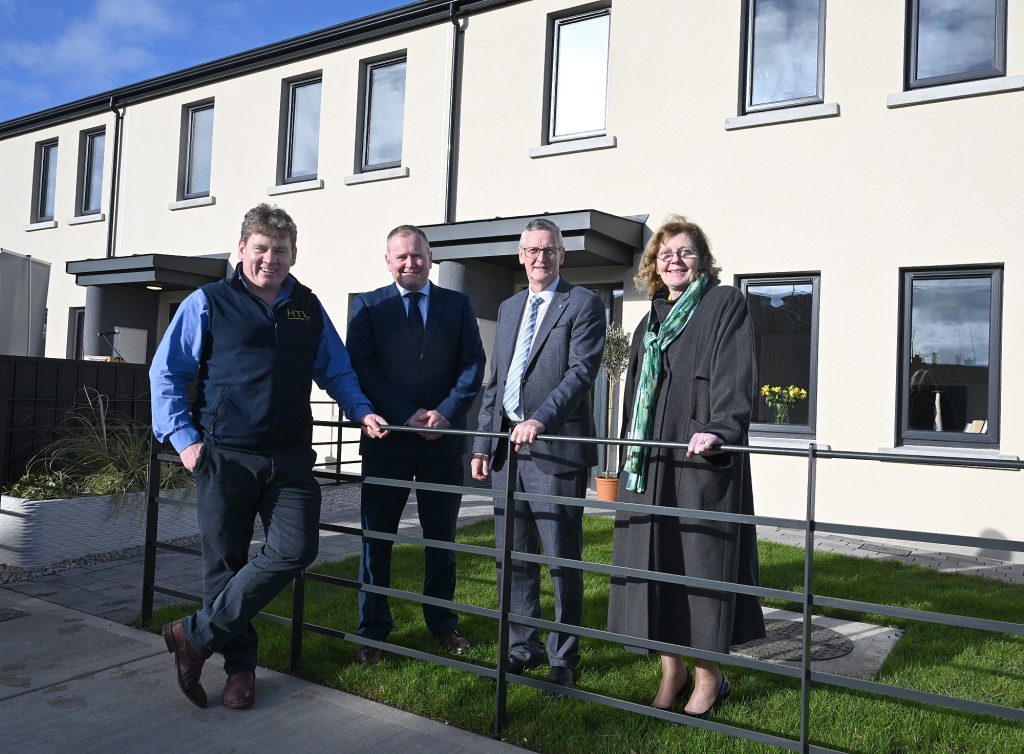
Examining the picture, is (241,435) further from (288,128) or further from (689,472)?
(288,128)

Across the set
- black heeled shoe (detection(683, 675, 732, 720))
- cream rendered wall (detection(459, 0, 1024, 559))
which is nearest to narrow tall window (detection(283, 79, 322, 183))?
cream rendered wall (detection(459, 0, 1024, 559))

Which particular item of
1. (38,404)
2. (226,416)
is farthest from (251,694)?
(38,404)

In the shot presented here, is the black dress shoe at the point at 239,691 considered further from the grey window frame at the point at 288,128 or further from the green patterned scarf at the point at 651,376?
the grey window frame at the point at 288,128

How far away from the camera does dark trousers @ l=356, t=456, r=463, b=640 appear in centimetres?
351

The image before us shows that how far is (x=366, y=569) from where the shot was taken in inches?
140

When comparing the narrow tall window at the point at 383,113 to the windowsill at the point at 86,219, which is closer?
the narrow tall window at the point at 383,113

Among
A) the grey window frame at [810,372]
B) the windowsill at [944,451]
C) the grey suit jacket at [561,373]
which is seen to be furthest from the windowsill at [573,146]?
the grey suit jacket at [561,373]

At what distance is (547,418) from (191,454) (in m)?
1.30

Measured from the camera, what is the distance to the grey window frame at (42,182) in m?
14.7

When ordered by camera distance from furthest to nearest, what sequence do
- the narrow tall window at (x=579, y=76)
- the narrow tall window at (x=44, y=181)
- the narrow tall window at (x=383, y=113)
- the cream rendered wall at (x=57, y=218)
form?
the narrow tall window at (x=44, y=181) → the cream rendered wall at (x=57, y=218) → the narrow tall window at (x=383, y=113) → the narrow tall window at (x=579, y=76)

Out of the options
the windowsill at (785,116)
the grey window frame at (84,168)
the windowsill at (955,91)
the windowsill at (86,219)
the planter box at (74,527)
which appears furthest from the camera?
the grey window frame at (84,168)

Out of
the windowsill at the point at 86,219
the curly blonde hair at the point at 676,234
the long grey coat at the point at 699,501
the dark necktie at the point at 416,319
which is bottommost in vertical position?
the long grey coat at the point at 699,501

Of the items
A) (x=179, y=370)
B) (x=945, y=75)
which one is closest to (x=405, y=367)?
(x=179, y=370)

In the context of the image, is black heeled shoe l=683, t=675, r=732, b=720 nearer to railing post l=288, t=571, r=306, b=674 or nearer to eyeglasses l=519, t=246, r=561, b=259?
railing post l=288, t=571, r=306, b=674
